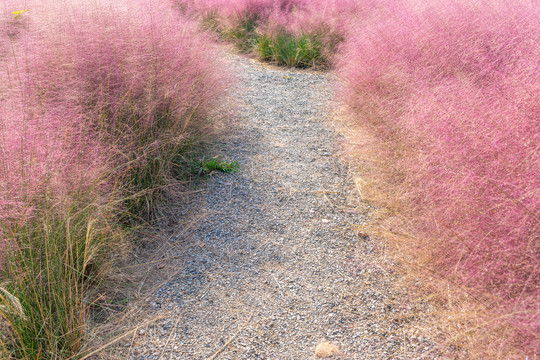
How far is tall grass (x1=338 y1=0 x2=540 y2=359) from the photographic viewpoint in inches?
57.5

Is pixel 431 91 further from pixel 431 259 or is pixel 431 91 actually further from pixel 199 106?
pixel 199 106

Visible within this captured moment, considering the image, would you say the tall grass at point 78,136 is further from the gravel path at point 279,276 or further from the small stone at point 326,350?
the small stone at point 326,350

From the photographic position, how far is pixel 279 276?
6.73 feet

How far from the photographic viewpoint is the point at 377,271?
2037mm

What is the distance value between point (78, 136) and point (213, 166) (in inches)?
42.6

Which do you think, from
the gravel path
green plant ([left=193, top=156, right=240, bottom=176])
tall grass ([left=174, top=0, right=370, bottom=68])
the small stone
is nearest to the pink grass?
green plant ([left=193, top=156, right=240, bottom=176])

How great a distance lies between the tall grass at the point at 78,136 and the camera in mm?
1470

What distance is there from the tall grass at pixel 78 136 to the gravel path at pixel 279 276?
38 centimetres

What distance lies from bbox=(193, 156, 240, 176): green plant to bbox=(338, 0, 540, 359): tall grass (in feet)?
3.62

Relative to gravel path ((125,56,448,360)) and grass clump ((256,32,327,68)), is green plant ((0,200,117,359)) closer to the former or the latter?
gravel path ((125,56,448,360))

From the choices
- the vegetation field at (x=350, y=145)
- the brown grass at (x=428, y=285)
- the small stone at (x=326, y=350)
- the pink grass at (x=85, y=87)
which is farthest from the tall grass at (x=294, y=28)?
the small stone at (x=326, y=350)

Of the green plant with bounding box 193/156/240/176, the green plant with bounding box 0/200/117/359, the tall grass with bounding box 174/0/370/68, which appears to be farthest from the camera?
the tall grass with bounding box 174/0/370/68

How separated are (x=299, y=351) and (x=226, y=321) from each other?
370mm

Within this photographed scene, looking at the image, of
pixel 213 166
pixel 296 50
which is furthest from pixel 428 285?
pixel 296 50
